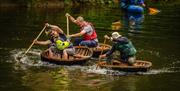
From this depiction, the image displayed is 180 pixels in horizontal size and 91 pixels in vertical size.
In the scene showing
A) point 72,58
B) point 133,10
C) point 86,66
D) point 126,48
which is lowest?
point 86,66

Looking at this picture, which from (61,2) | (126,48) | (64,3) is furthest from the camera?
(61,2)

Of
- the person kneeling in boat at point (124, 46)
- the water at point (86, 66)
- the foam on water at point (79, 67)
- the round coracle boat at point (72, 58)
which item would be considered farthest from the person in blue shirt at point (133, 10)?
the person kneeling in boat at point (124, 46)

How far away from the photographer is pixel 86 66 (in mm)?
21938

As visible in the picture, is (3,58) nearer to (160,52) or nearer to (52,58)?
(52,58)

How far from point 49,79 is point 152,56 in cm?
642

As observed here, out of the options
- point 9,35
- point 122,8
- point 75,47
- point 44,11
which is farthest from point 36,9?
point 75,47

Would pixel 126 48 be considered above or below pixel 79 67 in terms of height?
above

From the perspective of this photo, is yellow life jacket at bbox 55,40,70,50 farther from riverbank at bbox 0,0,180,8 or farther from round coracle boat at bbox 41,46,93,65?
riverbank at bbox 0,0,180,8

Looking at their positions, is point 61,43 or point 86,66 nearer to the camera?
point 86,66

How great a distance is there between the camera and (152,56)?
24219mm

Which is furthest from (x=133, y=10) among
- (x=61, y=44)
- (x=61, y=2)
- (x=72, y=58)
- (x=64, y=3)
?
(x=61, y=44)

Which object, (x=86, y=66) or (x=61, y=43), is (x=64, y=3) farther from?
(x=86, y=66)

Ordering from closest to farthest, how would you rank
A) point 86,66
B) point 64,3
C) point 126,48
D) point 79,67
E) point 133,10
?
point 126,48 → point 79,67 → point 86,66 → point 133,10 → point 64,3

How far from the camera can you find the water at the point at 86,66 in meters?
18.6
